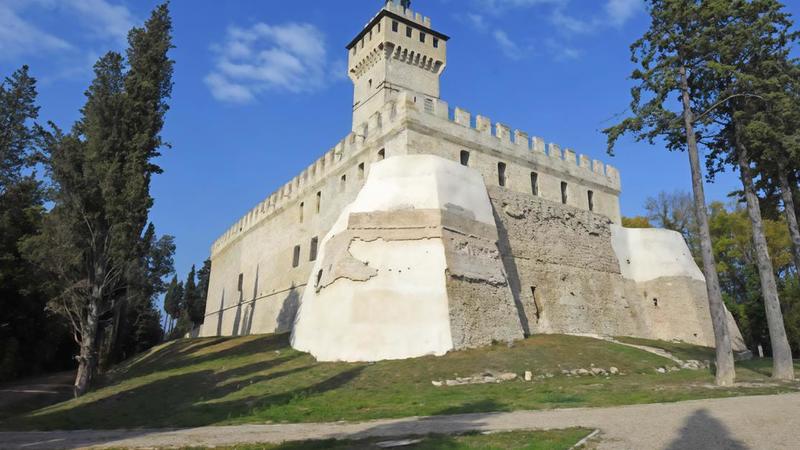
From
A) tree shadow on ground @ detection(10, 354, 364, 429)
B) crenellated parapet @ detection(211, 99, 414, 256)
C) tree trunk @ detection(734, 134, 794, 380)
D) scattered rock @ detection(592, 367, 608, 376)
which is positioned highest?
crenellated parapet @ detection(211, 99, 414, 256)

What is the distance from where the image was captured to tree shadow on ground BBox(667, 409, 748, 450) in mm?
5750

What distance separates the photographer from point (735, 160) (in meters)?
18.3

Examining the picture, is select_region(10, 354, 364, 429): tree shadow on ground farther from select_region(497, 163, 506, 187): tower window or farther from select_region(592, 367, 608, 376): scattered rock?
select_region(497, 163, 506, 187): tower window

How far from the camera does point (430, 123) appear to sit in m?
22.1

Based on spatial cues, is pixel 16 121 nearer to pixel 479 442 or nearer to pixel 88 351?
pixel 88 351

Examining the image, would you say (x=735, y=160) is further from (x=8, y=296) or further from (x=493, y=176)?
(x=8, y=296)

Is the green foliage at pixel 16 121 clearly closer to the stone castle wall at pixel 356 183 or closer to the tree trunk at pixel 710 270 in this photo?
the stone castle wall at pixel 356 183

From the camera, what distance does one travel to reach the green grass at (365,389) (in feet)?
34.1

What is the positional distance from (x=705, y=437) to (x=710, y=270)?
9652mm

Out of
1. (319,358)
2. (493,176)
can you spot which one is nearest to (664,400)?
(319,358)

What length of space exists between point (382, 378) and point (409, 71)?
24650 mm

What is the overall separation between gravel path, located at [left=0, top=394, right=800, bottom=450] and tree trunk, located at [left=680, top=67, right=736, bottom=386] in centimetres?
323

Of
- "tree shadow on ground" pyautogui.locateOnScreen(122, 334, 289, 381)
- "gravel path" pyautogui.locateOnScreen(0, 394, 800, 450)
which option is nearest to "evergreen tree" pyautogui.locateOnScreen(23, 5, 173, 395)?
"tree shadow on ground" pyautogui.locateOnScreen(122, 334, 289, 381)

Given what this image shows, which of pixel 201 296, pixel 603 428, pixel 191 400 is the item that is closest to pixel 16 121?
pixel 191 400
